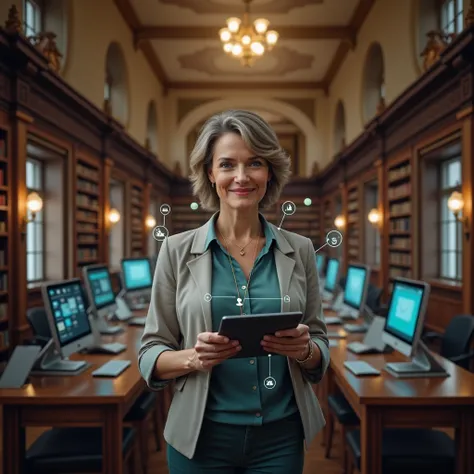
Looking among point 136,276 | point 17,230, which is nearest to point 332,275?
point 136,276

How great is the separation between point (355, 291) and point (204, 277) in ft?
10.9

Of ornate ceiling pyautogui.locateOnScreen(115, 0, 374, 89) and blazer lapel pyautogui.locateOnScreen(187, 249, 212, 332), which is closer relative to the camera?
blazer lapel pyautogui.locateOnScreen(187, 249, 212, 332)

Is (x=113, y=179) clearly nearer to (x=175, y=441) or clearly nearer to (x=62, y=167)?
(x=62, y=167)

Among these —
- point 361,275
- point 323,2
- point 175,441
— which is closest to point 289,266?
point 175,441

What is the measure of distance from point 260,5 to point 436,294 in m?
6.32

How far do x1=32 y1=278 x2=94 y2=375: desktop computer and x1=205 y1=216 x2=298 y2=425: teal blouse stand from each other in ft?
5.43

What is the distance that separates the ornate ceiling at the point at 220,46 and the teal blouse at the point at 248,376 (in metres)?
8.95

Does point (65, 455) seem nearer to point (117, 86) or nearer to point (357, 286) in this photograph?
point (357, 286)

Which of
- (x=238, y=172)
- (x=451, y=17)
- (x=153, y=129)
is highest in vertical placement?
(x=451, y=17)

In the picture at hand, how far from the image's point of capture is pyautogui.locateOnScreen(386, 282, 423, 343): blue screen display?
107 inches

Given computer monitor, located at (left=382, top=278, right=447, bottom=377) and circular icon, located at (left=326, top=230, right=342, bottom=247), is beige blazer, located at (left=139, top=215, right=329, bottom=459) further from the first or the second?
computer monitor, located at (left=382, top=278, right=447, bottom=377)

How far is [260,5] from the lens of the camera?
9.45m

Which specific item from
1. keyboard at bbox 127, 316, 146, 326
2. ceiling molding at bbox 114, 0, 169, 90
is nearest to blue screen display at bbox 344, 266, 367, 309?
keyboard at bbox 127, 316, 146, 326

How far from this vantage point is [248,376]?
1.25 metres
